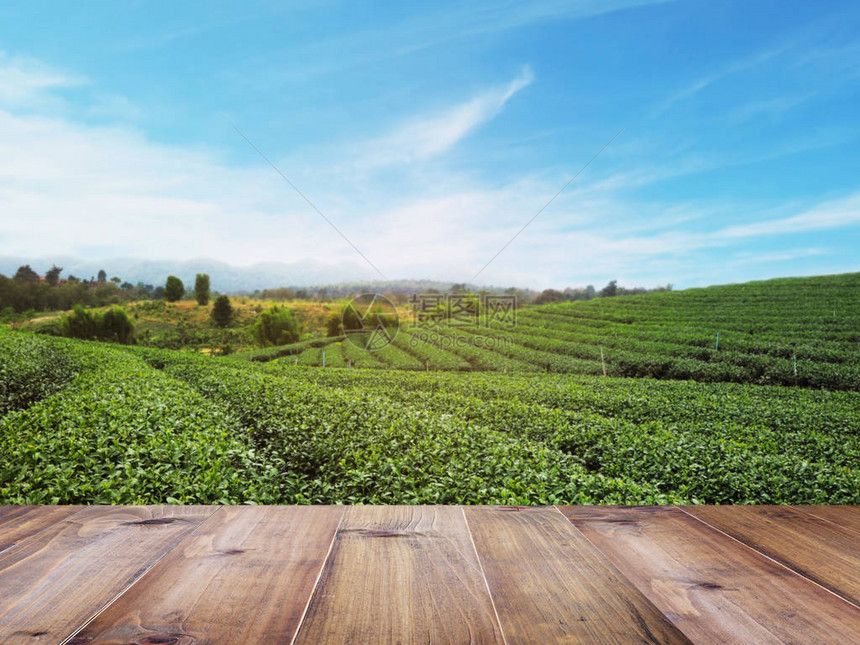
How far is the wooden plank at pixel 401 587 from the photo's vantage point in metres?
0.77

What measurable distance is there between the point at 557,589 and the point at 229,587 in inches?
27.0

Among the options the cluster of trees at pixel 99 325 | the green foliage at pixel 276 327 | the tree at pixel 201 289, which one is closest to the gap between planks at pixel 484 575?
the cluster of trees at pixel 99 325

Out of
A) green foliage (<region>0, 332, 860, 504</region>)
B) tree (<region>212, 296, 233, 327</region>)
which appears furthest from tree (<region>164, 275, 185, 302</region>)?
green foliage (<region>0, 332, 860, 504</region>)

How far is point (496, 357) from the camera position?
18.1m

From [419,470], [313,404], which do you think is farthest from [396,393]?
[419,470]

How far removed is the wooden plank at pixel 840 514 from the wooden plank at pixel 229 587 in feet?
5.05

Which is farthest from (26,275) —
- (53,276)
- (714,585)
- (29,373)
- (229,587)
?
(714,585)

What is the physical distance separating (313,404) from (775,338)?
1804 cm

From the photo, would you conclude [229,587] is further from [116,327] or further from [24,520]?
[116,327]

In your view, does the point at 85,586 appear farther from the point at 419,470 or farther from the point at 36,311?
the point at 36,311

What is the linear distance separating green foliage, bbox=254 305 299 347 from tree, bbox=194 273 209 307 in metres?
2.15

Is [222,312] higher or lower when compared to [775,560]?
higher

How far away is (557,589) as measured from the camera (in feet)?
3.05

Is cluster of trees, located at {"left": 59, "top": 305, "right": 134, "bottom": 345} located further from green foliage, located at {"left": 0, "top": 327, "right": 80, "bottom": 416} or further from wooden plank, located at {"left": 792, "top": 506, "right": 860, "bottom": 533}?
wooden plank, located at {"left": 792, "top": 506, "right": 860, "bottom": 533}
